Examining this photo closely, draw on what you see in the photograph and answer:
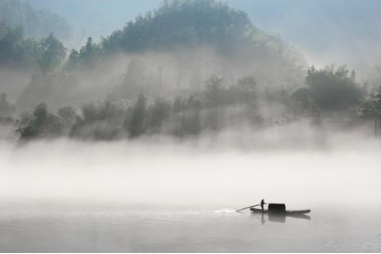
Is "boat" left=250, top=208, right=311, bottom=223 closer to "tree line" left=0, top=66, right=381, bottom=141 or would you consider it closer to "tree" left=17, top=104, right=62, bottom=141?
"tree line" left=0, top=66, right=381, bottom=141

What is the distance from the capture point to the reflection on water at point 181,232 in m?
38.1

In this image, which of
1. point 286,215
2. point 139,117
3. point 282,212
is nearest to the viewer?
point 282,212

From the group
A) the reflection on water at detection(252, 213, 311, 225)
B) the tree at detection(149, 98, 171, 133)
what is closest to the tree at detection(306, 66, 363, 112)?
the tree at detection(149, 98, 171, 133)

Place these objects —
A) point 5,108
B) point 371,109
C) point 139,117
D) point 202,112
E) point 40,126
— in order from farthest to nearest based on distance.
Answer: point 5,108, point 202,112, point 139,117, point 40,126, point 371,109

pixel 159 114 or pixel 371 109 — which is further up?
pixel 371 109

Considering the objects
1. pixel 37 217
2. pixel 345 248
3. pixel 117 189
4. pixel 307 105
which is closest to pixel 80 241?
pixel 37 217

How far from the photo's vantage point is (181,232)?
1727 inches

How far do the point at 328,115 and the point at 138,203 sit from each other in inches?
3016

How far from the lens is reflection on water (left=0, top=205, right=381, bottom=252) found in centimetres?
3806

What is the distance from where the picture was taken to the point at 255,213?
56.9 metres

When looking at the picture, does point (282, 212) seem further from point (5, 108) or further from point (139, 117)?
point (5, 108)

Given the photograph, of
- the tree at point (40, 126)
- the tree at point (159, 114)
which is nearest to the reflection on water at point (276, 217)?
the tree at point (159, 114)

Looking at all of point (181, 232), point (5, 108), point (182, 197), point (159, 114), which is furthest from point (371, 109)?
point (5, 108)

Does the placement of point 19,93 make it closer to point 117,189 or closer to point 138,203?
point 117,189
